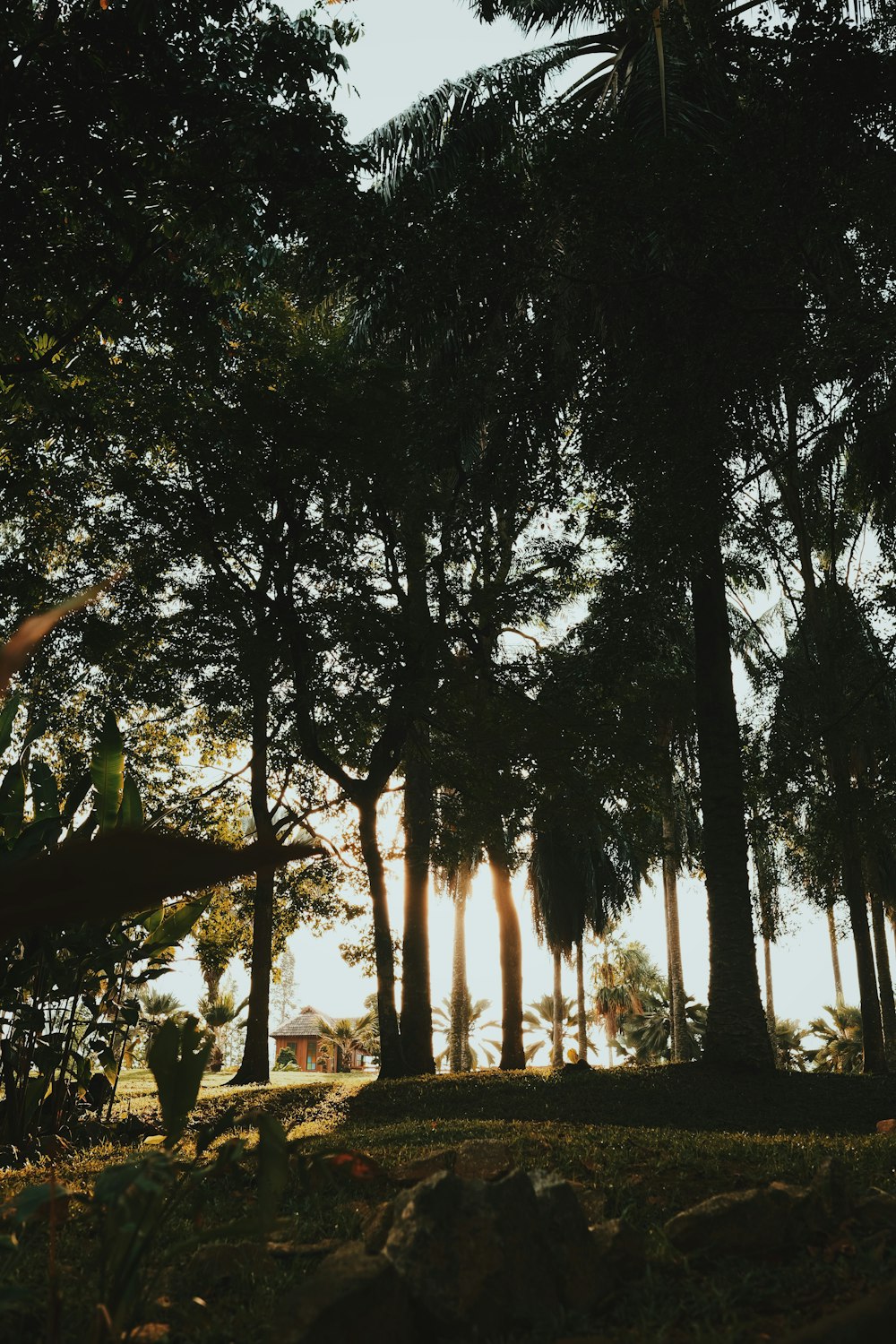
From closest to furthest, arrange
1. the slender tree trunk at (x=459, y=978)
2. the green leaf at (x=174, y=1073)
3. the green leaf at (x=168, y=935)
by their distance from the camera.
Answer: the green leaf at (x=174, y=1073), the green leaf at (x=168, y=935), the slender tree trunk at (x=459, y=978)

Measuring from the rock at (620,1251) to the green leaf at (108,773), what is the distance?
11.3 feet

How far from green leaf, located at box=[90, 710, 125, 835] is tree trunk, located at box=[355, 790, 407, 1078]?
873 cm

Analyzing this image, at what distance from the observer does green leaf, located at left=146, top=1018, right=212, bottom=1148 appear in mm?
2916

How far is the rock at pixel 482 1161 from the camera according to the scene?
157 inches

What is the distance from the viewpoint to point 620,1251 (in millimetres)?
3344

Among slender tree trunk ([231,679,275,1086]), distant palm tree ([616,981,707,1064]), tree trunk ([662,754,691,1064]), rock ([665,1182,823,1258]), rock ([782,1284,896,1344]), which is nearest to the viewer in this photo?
rock ([782,1284,896,1344])

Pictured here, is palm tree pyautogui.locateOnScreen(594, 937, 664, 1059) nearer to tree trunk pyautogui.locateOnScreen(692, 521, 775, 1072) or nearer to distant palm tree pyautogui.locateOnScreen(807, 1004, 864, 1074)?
distant palm tree pyautogui.locateOnScreen(807, 1004, 864, 1074)

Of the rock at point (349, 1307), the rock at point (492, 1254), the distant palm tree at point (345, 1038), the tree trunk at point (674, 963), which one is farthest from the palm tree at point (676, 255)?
the distant palm tree at point (345, 1038)

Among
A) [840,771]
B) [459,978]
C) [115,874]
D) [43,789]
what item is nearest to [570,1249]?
[115,874]

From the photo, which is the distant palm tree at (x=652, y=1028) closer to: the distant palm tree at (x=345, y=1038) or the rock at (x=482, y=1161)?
the distant palm tree at (x=345, y=1038)

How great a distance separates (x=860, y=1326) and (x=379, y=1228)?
3.40 m

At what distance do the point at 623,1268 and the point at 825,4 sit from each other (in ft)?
27.7

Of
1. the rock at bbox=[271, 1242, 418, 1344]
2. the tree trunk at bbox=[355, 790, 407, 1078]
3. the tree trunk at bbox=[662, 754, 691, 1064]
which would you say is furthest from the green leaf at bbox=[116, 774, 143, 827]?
the tree trunk at bbox=[662, 754, 691, 1064]

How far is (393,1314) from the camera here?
2.85 metres
